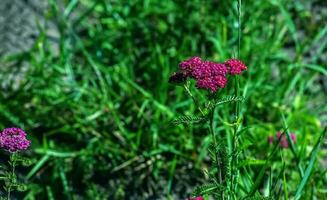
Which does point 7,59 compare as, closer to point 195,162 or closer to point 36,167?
point 36,167

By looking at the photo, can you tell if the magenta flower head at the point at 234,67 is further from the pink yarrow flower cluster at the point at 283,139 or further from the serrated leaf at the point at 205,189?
the pink yarrow flower cluster at the point at 283,139

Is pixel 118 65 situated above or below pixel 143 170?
above

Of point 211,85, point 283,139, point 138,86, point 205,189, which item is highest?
point 211,85

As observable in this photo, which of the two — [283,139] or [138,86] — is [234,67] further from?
[138,86]

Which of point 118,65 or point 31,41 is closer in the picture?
point 118,65

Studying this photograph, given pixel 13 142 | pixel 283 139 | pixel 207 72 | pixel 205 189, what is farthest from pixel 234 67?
pixel 283 139

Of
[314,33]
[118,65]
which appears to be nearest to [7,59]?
[118,65]
